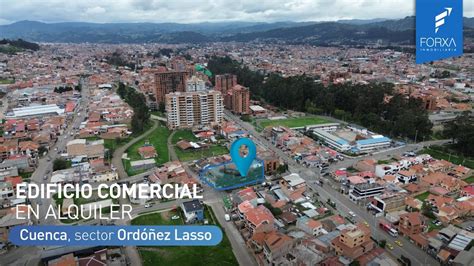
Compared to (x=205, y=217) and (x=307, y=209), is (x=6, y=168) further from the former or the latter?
(x=307, y=209)

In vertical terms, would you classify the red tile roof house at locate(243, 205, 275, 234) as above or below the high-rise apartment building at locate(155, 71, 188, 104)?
below

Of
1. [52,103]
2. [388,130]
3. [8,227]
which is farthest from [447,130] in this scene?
[52,103]

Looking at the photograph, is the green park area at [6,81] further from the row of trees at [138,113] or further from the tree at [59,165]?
the tree at [59,165]

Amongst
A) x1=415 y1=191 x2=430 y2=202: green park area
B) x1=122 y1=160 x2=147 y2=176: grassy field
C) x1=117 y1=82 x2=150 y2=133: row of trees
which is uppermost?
x1=117 y1=82 x2=150 y2=133: row of trees

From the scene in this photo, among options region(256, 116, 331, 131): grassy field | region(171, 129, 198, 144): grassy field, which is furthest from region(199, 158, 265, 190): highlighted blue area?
region(256, 116, 331, 131): grassy field

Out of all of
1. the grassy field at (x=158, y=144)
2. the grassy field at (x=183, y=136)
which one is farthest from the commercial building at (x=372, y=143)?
the grassy field at (x=158, y=144)

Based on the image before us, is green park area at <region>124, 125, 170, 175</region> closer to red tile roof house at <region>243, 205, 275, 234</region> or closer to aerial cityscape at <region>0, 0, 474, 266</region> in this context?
aerial cityscape at <region>0, 0, 474, 266</region>

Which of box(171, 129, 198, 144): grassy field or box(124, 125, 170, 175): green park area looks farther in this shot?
box(171, 129, 198, 144): grassy field
